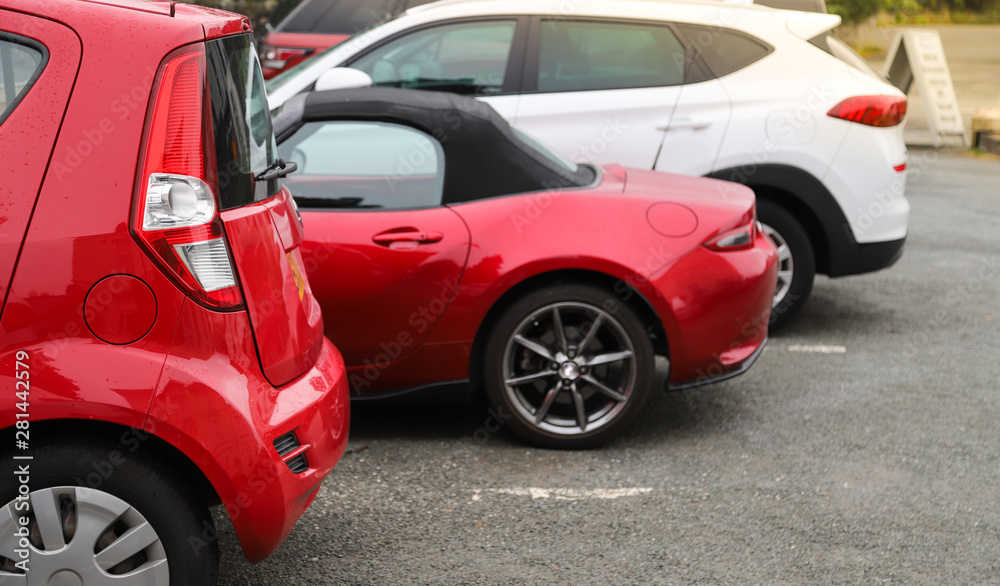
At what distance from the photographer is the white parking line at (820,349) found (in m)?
5.32

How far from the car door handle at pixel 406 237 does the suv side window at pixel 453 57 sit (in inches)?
74.6

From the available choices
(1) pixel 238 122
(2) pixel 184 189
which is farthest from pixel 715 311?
(2) pixel 184 189

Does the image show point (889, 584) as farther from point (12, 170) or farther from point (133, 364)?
Answer: point (12, 170)

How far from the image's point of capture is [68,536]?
222 centimetres

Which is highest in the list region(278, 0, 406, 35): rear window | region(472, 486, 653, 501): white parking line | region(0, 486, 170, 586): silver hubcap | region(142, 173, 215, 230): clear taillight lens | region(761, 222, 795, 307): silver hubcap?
region(142, 173, 215, 230): clear taillight lens

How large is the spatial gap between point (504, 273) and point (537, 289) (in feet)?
0.53

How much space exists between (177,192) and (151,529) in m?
0.76

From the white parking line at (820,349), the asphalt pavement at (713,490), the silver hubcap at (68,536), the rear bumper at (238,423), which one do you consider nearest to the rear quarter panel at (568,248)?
the asphalt pavement at (713,490)

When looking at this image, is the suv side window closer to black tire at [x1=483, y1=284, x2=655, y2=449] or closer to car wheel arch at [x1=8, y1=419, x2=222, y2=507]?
black tire at [x1=483, y1=284, x2=655, y2=449]

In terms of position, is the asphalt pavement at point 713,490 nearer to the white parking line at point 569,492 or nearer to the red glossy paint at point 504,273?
the white parking line at point 569,492

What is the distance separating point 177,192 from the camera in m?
2.18

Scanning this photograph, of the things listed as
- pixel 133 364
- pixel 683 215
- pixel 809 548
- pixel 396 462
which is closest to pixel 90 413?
pixel 133 364

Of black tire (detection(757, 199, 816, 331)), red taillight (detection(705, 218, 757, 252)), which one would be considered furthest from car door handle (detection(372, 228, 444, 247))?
black tire (detection(757, 199, 816, 331))

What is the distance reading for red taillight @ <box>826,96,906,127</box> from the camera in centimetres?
532
